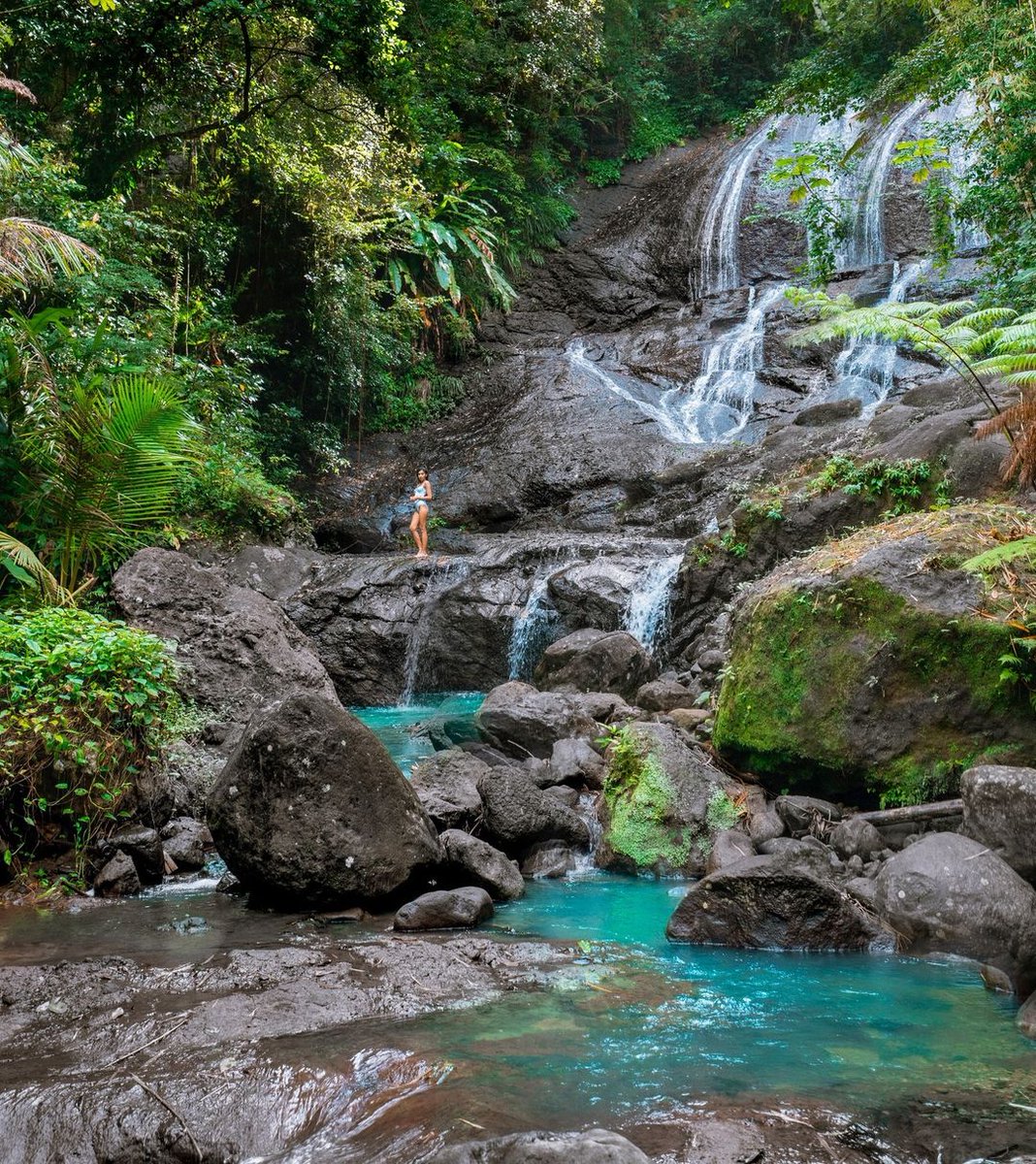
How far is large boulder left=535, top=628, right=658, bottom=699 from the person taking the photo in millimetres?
9992

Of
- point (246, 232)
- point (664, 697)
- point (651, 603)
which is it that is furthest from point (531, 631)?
point (246, 232)

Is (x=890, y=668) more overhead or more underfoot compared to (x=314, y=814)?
more overhead

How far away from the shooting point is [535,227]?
2542 cm

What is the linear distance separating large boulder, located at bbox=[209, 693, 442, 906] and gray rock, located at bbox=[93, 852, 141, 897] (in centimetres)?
67

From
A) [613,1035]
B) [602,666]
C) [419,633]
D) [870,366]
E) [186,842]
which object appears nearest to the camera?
[613,1035]

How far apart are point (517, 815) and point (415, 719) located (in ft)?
18.5

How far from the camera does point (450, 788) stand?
648cm

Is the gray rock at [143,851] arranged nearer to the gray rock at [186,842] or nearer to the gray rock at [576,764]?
A: the gray rock at [186,842]

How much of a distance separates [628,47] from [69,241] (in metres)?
26.5

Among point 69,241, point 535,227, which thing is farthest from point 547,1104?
point 535,227

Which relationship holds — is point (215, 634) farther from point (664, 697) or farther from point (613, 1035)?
point (613, 1035)

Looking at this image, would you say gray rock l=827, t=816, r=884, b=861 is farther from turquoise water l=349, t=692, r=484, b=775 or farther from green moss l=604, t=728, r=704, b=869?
turquoise water l=349, t=692, r=484, b=775

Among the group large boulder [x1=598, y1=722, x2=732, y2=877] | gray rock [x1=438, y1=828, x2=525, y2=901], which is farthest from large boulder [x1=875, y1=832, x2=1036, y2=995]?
gray rock [x1=438, y1=828, x2=525, y2=901]

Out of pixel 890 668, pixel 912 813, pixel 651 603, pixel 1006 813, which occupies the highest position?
pixel 890 668
